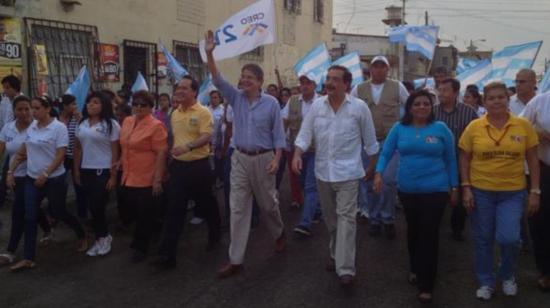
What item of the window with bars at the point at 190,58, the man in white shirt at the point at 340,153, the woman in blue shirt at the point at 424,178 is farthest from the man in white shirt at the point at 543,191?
the window with bars at the point at 190,58

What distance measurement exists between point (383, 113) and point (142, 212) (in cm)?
291

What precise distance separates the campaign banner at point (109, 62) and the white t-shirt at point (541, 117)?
9.54 m

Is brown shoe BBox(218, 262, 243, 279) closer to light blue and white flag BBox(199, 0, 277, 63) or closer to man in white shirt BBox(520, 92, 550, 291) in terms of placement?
light blue and white flag BBox(199, 0, 277, 63)

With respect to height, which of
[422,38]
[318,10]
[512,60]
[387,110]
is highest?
[318,10]

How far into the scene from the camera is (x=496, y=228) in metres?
4.36

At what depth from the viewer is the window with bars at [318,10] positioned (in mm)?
24312

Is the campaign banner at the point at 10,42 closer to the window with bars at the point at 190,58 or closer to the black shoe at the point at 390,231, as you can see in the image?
the window with bars at the point at 190,58

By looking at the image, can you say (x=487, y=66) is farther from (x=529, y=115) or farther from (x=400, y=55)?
(x=400, y=55)

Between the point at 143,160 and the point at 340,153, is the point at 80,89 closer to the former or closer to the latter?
the point at 143,160

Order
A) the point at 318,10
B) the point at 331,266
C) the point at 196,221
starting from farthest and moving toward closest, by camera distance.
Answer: the point at 318,10, the point at 196,221, the point at 331,266

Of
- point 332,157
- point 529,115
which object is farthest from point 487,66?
point 332,157

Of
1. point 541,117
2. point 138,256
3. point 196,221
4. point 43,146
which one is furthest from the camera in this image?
point 196,221

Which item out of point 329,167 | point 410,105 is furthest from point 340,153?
point 410,105

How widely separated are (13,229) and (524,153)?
4803 mm
